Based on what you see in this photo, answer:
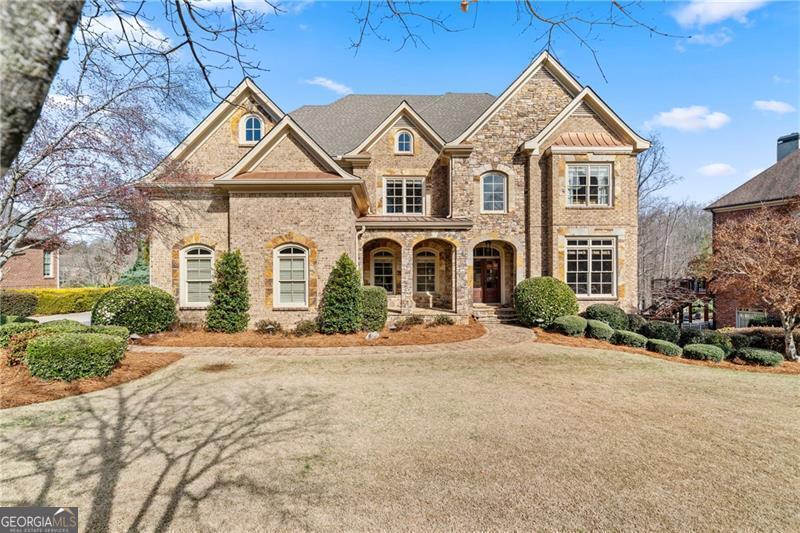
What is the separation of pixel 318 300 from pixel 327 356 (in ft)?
10.4

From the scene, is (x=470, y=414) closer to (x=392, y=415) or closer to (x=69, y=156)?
(x=392, y=415)

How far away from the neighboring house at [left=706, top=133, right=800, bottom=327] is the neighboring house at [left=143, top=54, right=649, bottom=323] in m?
7.82

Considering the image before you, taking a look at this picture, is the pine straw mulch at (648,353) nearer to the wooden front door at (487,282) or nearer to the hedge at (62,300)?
the wooden front door at (487,282)

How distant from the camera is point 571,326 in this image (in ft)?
42.8

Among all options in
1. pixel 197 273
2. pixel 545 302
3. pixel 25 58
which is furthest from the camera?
pixel 545 302

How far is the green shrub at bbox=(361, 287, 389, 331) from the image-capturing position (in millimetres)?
12789

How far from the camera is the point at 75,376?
7.11 metres

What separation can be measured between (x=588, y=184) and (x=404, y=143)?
343 inches

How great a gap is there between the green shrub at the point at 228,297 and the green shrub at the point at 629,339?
1275 centimetres

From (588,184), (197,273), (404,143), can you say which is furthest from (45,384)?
(588,184)

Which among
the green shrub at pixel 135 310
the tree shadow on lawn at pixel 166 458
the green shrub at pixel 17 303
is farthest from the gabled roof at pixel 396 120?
the green shrub at pixel 17 303

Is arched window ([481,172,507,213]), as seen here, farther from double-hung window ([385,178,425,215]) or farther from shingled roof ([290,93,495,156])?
shingled roof ([290,93,495,156])

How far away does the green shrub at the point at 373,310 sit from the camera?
12.8m

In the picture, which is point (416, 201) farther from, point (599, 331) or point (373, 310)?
point (599, 331)
